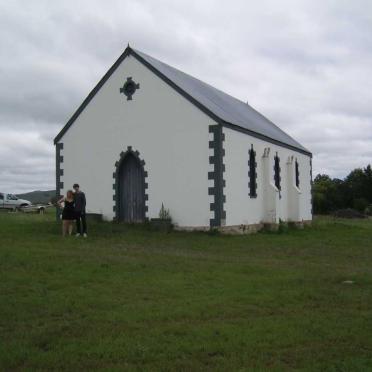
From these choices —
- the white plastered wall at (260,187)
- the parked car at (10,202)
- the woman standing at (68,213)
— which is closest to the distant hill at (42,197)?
the parked car at (10,202)

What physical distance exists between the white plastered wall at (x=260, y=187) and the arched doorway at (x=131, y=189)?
11.4ft

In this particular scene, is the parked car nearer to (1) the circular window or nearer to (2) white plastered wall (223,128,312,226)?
(2) white plastered wall (223,128,312,226)

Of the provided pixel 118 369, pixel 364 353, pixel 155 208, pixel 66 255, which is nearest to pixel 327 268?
pixel 66 255

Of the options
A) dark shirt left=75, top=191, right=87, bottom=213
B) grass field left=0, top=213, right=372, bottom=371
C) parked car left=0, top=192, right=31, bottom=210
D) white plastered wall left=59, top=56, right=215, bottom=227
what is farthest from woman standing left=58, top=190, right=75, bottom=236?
parked car left=0, top=192, right=31, bottom=210

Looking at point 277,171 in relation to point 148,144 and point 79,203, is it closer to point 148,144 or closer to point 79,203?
point 148,144

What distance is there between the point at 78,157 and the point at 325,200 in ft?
106

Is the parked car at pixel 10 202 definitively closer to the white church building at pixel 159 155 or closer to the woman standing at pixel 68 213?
the white church building at pixel 159 155

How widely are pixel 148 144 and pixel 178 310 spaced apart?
14.6 m

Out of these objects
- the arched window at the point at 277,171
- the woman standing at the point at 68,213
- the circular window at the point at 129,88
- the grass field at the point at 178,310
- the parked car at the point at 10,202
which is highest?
the circular window at the point at 129,88

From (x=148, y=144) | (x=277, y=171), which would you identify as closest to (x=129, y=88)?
(x=148, y=144)

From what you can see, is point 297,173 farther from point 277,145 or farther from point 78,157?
point 78,157

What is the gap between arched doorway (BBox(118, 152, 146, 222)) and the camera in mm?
22141

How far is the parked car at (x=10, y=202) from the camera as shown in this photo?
43750 millimetres

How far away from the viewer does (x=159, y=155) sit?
21.7 m
